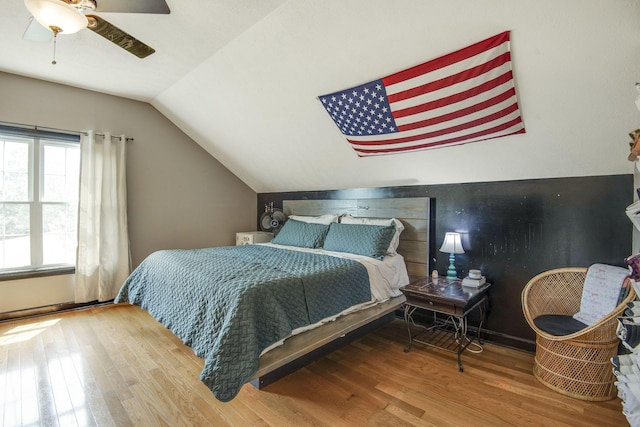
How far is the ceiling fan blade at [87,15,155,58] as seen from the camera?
176cm

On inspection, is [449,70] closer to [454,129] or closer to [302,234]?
[454,129]

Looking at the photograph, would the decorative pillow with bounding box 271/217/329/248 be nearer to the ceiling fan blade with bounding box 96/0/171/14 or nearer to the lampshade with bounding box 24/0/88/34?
the ceiling fan blade with bounding box 96/0/171/14

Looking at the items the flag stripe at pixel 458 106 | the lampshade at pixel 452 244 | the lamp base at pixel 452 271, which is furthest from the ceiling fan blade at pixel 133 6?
the lamp base at pixel 452 271

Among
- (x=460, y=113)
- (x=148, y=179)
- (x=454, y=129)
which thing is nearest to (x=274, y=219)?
(x=148, y=179)

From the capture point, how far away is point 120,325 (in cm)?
300

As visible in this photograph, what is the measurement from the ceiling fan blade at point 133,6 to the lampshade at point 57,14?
18 centimetres

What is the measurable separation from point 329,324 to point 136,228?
2967 mm

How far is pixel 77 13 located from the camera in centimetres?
148

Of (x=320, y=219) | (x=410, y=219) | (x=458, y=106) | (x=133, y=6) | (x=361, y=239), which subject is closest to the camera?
(x=133, y=6)

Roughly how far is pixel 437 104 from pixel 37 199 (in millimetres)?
4073

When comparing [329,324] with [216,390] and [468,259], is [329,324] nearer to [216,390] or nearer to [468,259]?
[216,390]

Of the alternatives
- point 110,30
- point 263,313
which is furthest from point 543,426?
point 110,30

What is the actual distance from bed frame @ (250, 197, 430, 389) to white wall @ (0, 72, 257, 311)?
3.44ft

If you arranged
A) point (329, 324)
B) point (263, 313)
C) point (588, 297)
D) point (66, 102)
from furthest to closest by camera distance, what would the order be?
point (66, 102) → point (329, 324) → point (588, 297) → point (263, 313)
